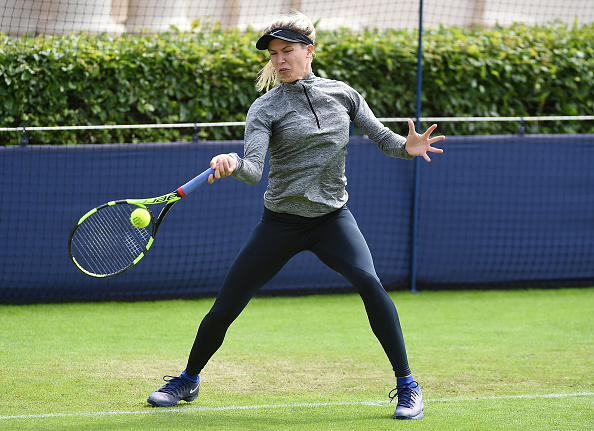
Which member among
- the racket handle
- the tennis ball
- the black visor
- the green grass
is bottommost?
the green grass

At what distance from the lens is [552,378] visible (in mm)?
5715

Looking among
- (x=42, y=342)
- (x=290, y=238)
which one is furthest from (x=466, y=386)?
(x=42, y=342)

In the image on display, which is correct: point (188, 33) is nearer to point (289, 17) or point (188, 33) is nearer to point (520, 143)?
point (520, 143)

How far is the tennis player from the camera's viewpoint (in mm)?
4727

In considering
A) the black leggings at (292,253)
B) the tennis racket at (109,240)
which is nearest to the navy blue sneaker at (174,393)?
the black leggings at (292,253)

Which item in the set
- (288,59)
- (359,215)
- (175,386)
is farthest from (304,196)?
(359,215)

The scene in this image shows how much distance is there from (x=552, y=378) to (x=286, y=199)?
7.22ft

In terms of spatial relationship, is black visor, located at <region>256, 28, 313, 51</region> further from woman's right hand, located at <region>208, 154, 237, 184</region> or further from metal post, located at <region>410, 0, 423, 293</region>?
metal post, located at <region>410, 0, 423, 293</region>

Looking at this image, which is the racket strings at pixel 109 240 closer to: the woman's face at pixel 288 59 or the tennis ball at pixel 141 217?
the tennis ball at pixel 141 217

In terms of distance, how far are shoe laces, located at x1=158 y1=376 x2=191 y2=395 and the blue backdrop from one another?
3.34 meters

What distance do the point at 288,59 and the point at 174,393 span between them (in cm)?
191

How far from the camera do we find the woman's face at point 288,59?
187 inches

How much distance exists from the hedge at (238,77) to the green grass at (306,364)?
1806mm

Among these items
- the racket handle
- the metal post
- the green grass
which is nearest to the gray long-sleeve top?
the racket handle
